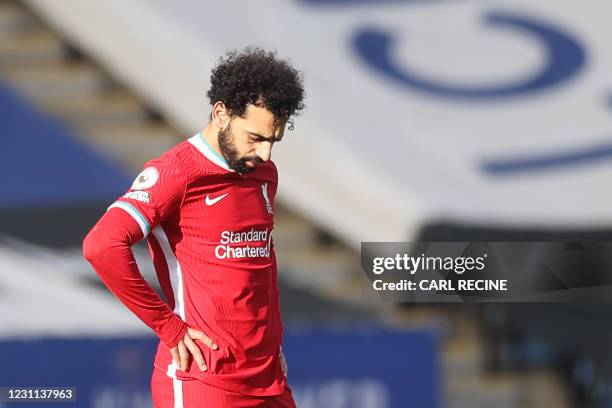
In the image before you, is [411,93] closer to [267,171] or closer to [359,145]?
[359,145]

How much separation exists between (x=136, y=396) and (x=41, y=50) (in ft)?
9.51

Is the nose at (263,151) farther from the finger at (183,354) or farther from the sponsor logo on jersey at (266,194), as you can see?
the finger at (183,354)

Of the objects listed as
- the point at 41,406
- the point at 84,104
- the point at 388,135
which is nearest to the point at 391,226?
the point at 388,135

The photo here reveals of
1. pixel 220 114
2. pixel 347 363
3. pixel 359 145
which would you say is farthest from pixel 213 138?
pixel 359 145

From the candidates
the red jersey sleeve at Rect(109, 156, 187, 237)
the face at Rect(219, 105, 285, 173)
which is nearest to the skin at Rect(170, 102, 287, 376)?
the face at Rect(219, 105, 285, 173)

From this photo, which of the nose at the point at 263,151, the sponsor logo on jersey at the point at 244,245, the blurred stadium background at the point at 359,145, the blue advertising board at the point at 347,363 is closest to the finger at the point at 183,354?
the sponsor logo on jersey at the point at 244,245

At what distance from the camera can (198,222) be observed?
2271 mm

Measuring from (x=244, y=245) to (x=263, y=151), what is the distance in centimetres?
22

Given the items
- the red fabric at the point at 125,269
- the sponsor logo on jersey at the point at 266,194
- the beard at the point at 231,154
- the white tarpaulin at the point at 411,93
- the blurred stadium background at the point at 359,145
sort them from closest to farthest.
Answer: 1. the red fabric at the point at 125,269
2. the beard at the point at 231,154
3. the sponsor logo on jersey at the point at 266,194
4. the blurred stadium background at the point at 359,145
5. the white tarpaulin at the point at 411,93

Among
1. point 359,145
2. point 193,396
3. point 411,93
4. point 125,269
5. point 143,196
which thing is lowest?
point 193,396

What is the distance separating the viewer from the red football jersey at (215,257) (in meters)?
2.24

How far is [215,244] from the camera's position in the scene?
2.28 metres

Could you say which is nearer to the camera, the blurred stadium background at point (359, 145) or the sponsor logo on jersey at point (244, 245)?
the sponsor logo on jersey at point (244, 245)

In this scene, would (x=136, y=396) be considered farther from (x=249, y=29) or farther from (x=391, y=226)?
(x=249, y=29)
